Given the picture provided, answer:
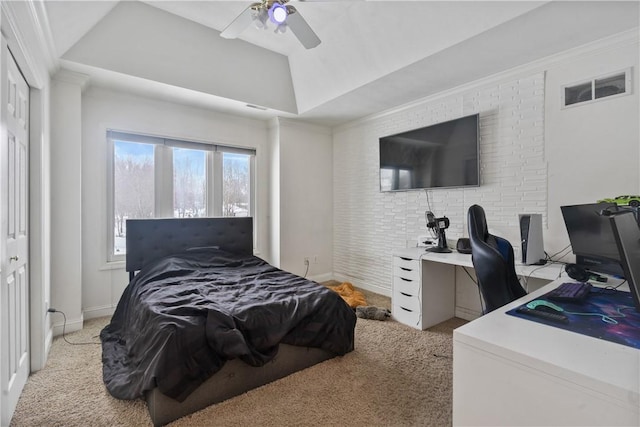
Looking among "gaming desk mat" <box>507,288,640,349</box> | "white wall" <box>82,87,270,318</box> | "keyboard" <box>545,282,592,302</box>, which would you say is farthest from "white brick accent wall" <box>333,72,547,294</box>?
"white wall" <box>82,87,270,318</box>

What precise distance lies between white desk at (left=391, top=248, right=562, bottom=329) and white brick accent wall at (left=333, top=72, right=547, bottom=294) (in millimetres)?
490

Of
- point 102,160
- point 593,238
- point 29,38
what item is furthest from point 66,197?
point 593,238

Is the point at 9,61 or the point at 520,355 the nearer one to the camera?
the point at 520,355

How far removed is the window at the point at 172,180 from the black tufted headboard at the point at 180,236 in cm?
24

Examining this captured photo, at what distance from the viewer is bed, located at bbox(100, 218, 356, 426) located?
5.54 ft

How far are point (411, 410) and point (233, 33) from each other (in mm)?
2813

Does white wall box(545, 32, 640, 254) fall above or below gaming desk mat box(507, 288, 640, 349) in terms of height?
above

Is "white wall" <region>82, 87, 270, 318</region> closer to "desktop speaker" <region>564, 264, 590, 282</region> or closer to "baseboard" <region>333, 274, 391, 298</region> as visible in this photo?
"baseboard" <region>333, 274, 391, 298</region>

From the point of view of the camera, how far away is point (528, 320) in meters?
1.22

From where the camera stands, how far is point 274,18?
2004 mm

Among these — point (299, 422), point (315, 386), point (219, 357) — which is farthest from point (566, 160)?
point (219, 357)

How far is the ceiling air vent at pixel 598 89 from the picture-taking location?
7.33 feet

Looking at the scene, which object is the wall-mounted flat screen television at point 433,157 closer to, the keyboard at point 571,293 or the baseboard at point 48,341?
the keyboard at point 571,293

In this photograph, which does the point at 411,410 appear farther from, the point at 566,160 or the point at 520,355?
the point at 566,160
